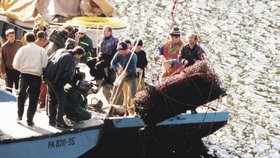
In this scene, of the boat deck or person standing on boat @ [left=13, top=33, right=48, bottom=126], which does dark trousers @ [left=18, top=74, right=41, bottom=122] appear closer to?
person standing on boat @ [left=13, top=33, right=48, bottom=126]

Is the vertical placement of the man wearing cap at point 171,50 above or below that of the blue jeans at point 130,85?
above

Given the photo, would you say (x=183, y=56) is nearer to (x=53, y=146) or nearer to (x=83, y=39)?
(x=83, y=39)

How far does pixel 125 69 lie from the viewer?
48.7ft

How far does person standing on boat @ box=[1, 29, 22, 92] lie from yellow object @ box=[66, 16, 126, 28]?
4690mm

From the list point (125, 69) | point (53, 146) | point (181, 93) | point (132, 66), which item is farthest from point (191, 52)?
point (53, 146)

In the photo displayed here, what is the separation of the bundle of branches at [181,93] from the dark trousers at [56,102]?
2.03m

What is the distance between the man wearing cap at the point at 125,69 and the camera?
14938mm

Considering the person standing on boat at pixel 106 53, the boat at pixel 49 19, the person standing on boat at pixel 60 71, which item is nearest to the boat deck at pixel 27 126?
the person standing on boat at pixel 60 71

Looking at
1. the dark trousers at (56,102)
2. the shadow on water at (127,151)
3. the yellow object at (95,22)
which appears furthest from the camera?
the yellow object at (95,22)

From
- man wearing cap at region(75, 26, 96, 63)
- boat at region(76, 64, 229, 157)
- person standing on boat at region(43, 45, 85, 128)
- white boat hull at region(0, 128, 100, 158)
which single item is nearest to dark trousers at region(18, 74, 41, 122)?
person standing on boat at region(43, 45, 85, 128)

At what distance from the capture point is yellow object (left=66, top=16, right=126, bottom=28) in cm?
2075

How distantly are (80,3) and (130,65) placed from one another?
780cm

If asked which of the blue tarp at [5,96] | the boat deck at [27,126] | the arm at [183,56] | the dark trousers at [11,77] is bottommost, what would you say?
the boat deck at [27,126]

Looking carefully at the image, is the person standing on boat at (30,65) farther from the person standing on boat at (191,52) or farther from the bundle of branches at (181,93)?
the person standing on boat at (191,52)
